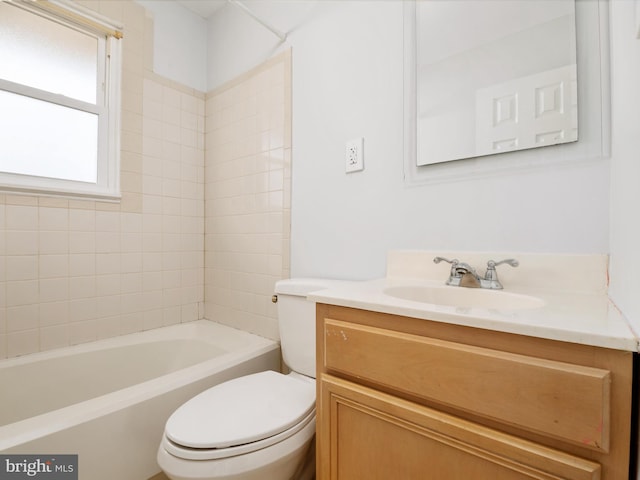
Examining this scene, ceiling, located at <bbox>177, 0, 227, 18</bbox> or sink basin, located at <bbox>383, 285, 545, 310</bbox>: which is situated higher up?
ceiling, located at <bbox>177, 0, 227, 18</bbox>

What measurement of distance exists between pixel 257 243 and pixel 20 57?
1387 millimetres

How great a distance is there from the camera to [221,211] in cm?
191

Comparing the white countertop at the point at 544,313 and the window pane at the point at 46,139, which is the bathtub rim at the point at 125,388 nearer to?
the white countertop at the point at 544,313

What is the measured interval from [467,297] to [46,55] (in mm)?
2159

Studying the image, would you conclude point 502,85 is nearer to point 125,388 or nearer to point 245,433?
point 245,433

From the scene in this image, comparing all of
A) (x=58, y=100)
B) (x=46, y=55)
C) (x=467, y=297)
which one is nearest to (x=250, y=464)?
(x=467, y=297)

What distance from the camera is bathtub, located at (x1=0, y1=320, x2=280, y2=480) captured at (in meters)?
0.90

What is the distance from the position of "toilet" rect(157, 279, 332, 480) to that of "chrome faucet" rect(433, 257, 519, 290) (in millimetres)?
596

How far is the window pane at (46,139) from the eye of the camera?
4.48 feet

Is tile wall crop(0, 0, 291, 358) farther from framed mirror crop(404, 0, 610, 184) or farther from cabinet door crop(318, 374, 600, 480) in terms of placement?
cabinet door crop(318, 374, 600, 480)

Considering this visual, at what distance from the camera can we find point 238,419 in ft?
2.80

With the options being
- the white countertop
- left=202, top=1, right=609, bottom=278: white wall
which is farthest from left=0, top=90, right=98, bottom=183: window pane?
the white countertop

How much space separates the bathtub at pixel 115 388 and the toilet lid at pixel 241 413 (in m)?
0.22

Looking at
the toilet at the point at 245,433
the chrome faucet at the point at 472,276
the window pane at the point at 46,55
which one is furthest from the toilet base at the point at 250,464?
the window pane at the point at 46,55
